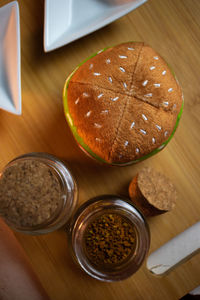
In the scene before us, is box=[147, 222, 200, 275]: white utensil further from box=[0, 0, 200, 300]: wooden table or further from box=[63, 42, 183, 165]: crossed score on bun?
box=[63, 42, 183, 165]: crossed score on bun

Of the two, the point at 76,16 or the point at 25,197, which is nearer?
the point at 25,197

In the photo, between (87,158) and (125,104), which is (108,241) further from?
(125,104)

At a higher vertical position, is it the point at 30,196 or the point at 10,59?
the point at 10,59

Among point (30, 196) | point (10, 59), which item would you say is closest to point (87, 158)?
point (30, 196)

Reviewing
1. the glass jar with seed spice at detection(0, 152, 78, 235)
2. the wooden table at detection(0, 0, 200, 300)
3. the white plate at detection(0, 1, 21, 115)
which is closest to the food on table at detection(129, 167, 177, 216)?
the wooden table at detection(0, 0, 200, 300)

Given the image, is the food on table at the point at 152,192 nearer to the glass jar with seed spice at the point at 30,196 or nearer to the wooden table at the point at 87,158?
the wooden table at the point at 87,158

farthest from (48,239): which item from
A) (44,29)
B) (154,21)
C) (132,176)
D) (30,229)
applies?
(154,21)

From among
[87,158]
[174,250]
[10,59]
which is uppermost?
[10,59]
